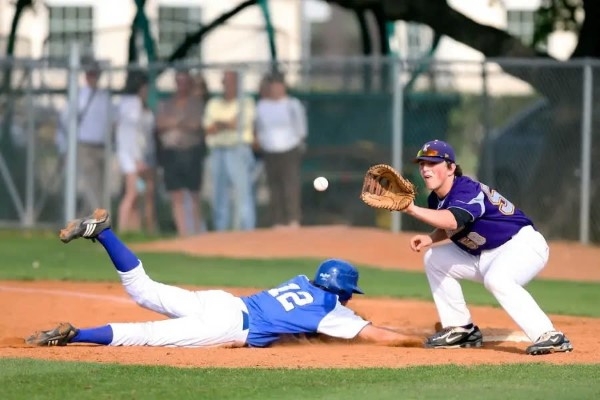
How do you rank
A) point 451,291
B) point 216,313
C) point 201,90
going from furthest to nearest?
1. point 201,90
2. point 451,291
3. point 216,313

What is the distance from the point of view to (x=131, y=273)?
9.05 m

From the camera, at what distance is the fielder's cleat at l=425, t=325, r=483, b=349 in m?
9.59

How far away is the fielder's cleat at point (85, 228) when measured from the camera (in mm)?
8969

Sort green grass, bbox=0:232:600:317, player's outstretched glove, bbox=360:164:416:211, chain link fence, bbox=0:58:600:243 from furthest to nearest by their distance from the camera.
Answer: chain link fence, bbox=0:58:600:243
green grass, bbox=0:232:600:317
player's outstretched glove, bbox=360:164:416:211

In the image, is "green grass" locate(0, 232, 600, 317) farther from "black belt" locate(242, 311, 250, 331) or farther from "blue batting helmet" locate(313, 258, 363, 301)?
"black belt" locate(242, 311, 250, 331)

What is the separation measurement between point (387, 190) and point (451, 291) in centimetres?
110

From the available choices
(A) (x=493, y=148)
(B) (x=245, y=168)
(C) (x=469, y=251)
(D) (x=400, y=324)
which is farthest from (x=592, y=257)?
(C) (x=469, y=251)

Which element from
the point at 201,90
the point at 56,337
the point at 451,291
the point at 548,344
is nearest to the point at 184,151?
the point at 201,90

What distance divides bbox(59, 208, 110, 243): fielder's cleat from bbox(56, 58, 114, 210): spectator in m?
11.3

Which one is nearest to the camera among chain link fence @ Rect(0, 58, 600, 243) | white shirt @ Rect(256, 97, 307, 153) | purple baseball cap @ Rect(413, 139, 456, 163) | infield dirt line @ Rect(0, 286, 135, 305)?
purple baseball cap @ Rect(413, 139, 456, 163)

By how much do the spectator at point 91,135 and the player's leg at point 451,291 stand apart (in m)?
11.3

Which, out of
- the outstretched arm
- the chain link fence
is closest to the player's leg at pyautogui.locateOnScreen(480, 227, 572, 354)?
the outstretched arm

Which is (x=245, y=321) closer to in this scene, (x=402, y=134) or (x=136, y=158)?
(x=402, y=134)

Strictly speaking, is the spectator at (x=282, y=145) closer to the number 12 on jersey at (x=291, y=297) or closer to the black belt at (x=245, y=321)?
the number 12 on jersey at (x=291, y=297)
